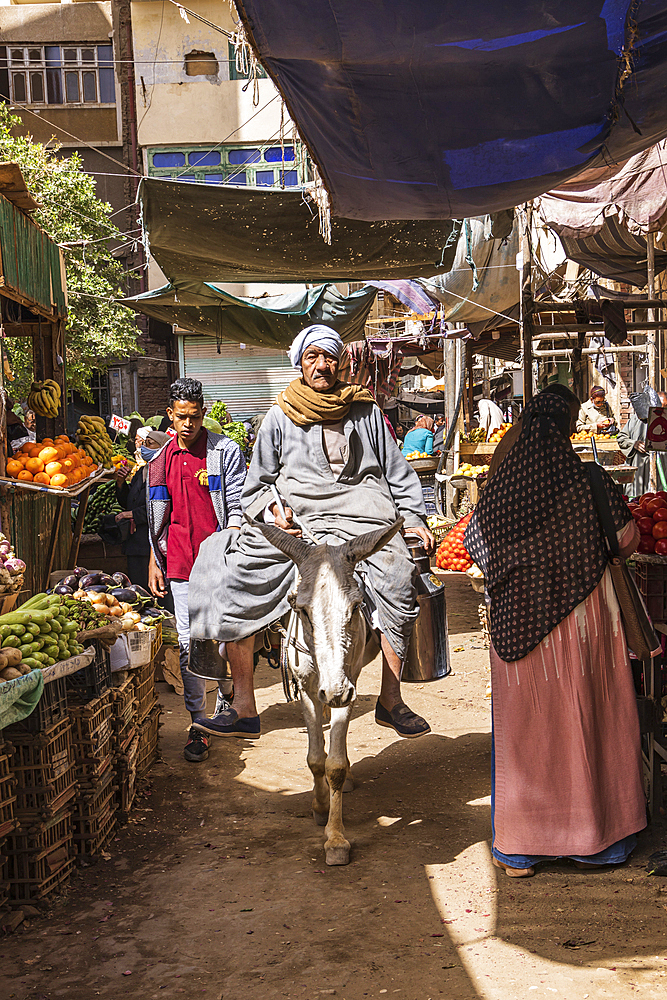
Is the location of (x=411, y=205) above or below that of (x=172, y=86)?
below

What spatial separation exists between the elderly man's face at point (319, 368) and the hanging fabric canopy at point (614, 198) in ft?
6.93

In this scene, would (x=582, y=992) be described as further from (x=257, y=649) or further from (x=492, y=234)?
(x=492, y=234)

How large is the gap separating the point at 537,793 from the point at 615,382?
543 inches

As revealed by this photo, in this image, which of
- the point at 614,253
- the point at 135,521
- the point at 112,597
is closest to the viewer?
the point at 112,597

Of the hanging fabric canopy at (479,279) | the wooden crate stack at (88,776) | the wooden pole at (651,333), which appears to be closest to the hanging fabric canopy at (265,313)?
the hanging fabric canopy at (479,279)

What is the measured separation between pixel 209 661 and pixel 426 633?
1296 millimetres

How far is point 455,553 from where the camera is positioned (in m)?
12.1

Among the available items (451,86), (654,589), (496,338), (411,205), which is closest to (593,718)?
(654,589)

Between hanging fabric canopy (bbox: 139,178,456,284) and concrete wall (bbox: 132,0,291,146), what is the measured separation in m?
20.6

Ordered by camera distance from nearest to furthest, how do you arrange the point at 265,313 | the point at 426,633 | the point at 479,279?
the point at 426,633, the point at 265,313, the point at 479,279

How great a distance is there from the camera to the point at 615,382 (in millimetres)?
16750

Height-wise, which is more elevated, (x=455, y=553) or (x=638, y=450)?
(x=638, y=450)

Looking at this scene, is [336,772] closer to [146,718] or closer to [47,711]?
[47,711]

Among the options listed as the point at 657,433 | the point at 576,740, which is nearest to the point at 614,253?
the point at 657,433
